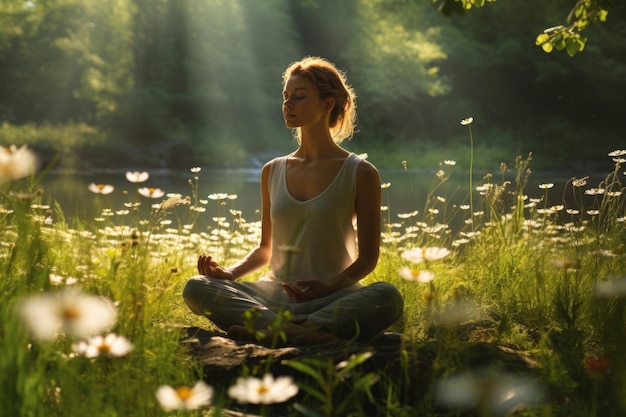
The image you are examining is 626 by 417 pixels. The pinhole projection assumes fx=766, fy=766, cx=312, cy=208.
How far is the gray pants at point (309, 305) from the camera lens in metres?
2.76

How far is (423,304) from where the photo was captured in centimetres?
345

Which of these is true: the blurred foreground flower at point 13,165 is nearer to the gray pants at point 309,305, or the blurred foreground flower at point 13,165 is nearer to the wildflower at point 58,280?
the wildflower at point 58,280

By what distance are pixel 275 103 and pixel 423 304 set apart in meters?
23.1

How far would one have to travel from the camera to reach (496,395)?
198 centimetres

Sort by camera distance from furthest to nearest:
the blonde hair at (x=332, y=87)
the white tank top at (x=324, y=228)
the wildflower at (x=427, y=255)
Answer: the blonde hair at (x=332, y=87) → the white tank top at (x=324, y=228) → the wildflower at (x=427, y=255)

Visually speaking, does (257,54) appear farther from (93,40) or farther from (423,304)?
(423,304)

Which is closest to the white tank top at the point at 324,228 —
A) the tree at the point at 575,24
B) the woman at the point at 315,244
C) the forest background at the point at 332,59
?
the woman at the point at 315,244

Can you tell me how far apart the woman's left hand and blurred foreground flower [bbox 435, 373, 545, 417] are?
73 centimetres

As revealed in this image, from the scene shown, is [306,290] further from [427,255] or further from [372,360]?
[427,255]

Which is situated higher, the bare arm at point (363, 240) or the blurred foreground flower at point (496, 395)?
the bare arm at point (363, 240)

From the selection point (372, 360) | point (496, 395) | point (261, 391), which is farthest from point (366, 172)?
point (261, 391)

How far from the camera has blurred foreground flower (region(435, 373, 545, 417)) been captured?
6.50 feet

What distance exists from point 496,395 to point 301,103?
154 cm

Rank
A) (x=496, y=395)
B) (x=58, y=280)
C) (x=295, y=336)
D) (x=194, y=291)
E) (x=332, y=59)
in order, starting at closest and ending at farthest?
(x=496, y=395), (x=58, y=280), (x=295, y=336), (x=194, y=291), (x=332, y=59)
